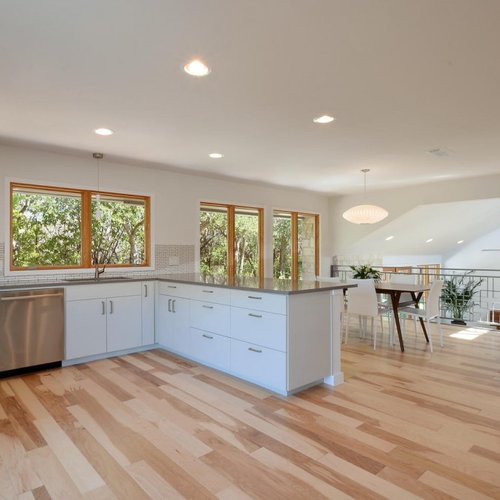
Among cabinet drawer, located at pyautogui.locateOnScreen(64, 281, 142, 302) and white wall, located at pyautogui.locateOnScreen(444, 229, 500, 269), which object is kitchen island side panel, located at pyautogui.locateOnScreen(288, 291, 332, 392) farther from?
white wall, located at pyautogui.locateOnScreen(444, 229, 500, 269)

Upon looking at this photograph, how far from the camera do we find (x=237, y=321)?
3.49 m

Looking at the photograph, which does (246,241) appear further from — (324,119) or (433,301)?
(324,119)

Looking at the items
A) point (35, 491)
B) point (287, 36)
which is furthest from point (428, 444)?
point (287, 36)

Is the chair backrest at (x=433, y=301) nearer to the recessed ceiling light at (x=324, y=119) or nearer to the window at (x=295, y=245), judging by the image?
the recessed ceiling light at (x=324, y=119)

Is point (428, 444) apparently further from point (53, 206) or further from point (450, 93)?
point (53, 206)

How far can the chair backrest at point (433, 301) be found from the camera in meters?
4.45

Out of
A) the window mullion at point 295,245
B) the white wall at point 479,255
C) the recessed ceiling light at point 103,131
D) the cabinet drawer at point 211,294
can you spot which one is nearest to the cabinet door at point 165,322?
the cabinet drawer at point 211,294

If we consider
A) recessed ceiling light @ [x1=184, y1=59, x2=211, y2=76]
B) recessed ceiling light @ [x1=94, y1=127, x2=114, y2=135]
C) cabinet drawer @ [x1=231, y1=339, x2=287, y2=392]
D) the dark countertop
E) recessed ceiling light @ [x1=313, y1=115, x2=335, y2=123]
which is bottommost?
cabinet drawer @ [x1=231, y1=339, x2=287, y2=392]

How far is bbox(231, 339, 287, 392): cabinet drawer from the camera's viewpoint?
122 inches

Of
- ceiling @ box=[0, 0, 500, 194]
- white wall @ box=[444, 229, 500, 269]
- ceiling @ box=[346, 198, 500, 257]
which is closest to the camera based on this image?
ceiling @ box=[0, 0, 500, 194]

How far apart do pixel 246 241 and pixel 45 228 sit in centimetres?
311

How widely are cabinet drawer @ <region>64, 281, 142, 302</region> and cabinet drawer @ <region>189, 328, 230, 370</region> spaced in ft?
3.06

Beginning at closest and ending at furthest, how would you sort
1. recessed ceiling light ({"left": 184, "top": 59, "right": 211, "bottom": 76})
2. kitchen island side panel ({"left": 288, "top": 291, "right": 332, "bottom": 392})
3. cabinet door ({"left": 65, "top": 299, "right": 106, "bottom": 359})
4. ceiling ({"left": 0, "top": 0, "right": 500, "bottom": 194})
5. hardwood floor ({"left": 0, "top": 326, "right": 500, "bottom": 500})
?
ceiling ({"left": 0, "top": 0, "right": 500, "bottom": 194}), hardwood floor ({"left": 0, "top": 326, "right": 500, "bottom": 500}), recessed ceiling light ({"left": 184, "top": 59, "right": 211, "bottom": 76}), kitchen island side panel ({"left": 288, "top": 291, "right": 332, "bottom": 392}), cabinet door ({"left": 65, "top": 299, "right": 106, "bottom": 359})

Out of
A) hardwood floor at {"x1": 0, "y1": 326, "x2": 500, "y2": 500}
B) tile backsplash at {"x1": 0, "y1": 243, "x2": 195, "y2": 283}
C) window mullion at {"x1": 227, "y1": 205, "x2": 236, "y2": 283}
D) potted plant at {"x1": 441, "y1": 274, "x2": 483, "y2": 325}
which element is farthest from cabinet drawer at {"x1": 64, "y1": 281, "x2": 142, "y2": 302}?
potted plant at {"x1": 441, "y1": 274, "x2": 483, "y2": 325}
